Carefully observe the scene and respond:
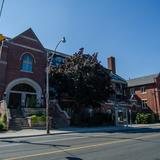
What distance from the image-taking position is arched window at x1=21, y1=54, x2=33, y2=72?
33.4 metres

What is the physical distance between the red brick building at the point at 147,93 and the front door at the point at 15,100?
28.1m

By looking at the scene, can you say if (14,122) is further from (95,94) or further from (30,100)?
(95,94)

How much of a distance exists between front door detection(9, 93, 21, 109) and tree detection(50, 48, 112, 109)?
4.76m

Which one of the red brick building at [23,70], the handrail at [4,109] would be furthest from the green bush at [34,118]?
the red brick building at [23,70]

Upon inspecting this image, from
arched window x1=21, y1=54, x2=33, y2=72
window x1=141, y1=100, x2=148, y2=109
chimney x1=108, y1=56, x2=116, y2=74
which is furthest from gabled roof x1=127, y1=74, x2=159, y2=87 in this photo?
arched window x1=21, y1=54, x2=33, y2=72

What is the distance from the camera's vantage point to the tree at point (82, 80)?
101ft

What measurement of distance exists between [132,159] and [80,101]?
22.3 m

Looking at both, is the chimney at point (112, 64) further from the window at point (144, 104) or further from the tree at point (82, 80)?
the tree at point (82, 80)

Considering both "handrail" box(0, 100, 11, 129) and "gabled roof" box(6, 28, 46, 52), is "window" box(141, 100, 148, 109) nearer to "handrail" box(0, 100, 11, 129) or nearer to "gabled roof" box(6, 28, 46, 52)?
"gabled roof" box(6, 28, 46, 52)

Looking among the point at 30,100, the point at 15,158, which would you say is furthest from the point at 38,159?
the point at 30,100

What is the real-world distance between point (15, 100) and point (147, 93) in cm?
3174

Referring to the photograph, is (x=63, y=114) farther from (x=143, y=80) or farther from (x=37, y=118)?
(x=143, y=80)

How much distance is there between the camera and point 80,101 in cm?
3120

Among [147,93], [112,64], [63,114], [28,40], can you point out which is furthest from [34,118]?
[147,93]
